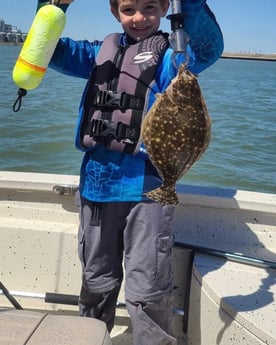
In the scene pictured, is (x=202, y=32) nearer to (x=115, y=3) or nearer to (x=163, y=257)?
(x=115, y=3)

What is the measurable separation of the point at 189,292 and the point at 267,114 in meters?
A: 12.5

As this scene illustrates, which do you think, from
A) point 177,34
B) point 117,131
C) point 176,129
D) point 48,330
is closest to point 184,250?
point 117,131

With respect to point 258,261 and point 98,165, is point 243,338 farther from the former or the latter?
point 98,165

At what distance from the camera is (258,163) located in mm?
8875

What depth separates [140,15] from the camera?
7.00ft

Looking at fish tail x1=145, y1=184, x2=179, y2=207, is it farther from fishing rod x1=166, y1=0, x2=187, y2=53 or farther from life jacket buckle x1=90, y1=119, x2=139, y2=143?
fishing rod x1=166, y1=0, x2=187, y2=53

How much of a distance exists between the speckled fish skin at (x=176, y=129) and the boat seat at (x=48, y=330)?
531mm

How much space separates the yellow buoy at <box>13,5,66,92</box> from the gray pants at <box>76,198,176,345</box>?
26.0 inches

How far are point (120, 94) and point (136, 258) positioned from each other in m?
0.76

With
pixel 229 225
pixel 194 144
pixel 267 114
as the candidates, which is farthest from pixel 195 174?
pixel 267 114

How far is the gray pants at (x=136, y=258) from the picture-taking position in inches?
84.8

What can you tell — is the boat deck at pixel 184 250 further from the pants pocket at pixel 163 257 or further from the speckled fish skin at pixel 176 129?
the speckled fish skin at pixel 176 129

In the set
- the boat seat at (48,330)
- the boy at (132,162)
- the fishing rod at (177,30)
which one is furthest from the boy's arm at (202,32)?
the boat seat at (48,330)

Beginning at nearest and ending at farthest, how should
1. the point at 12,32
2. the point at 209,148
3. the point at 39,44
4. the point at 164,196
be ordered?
the point at 164,196 → the point at 39,44 → the point at 209,148 → the point at 12,32
